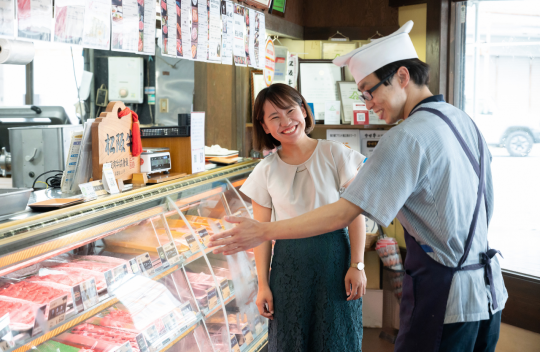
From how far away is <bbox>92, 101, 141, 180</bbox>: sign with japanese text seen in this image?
6.73ft

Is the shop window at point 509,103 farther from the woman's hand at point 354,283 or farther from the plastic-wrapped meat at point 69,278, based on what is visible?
the plastic-wrapped meat at point 69,278

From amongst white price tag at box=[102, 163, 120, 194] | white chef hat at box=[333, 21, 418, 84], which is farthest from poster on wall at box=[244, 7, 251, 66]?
white chef hat at box=[333, 21, 418, 84]

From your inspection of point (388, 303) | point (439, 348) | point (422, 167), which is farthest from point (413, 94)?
point (388, 303)

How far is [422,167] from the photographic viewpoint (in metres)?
1.34

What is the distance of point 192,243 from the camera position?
2.38 meters

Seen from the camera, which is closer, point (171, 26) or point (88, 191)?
point (88, 191)

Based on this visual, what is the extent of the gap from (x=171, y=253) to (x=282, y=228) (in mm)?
892

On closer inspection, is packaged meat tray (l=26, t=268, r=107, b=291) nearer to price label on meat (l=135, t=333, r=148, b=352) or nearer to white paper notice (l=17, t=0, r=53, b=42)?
price label on meat (l=135, t=333, r=148, b=352)

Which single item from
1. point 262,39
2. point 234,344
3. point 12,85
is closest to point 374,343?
point 234,344

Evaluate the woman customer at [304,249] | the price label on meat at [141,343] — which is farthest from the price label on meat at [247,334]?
the price label on meat at [141,343]

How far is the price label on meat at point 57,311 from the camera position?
1.59 metres

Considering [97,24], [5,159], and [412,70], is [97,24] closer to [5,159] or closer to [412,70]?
[412,70]

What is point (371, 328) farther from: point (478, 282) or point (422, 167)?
point (422, 167)

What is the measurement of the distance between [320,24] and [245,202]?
6.96ft
